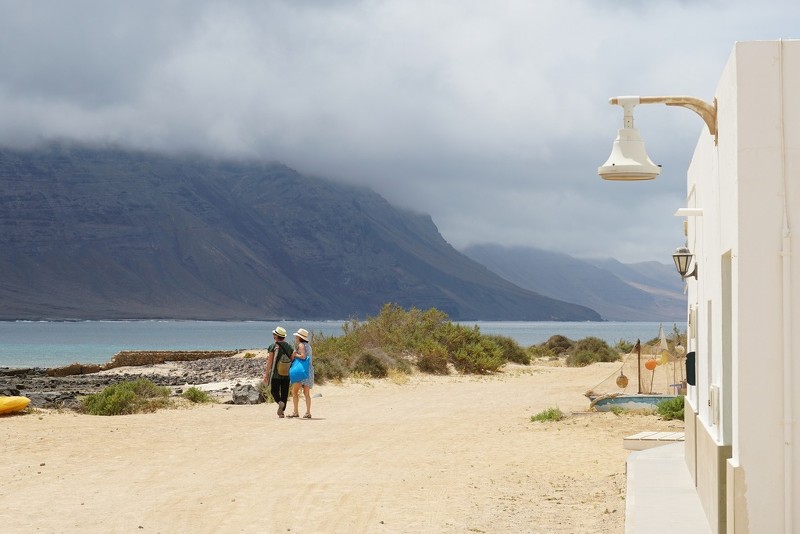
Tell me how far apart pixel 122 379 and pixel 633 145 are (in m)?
27.8

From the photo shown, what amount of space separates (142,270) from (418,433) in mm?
165956

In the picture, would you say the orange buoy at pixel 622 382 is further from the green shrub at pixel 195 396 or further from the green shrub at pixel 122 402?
the green shrub at pixel 122 402

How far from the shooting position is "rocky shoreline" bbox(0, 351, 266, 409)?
75.6 ft

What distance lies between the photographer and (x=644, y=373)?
2231 cm

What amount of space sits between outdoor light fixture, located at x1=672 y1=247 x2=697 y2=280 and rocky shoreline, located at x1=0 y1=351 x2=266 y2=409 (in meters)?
13.9

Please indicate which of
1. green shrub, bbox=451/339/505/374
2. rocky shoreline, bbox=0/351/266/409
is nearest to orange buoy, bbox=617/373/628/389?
rocky shoreline, bbox=0/351/266/409

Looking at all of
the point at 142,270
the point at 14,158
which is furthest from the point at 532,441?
the point at 14,158

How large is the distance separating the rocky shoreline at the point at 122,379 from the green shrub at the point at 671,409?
34.9ft

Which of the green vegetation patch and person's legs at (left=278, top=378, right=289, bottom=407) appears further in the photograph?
the green vegetation patch

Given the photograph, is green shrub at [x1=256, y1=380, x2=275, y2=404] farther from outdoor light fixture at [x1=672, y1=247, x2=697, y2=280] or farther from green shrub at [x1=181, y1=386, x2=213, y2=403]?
outdoor light fixture at [x1=672, y1=247, x2=697, y2=280]

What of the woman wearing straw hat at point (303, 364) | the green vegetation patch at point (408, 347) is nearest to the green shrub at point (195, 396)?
the woman wearing straw hat at point (303, 364)

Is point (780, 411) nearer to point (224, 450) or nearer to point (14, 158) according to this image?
point (224, 450)

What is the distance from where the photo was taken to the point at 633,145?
24.6 feet

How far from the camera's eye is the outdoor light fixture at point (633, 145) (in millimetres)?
7398
